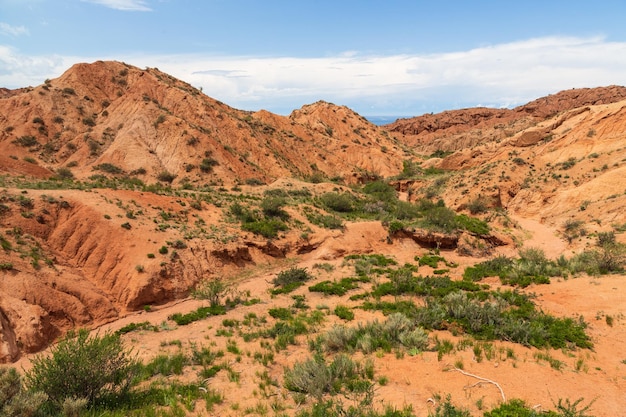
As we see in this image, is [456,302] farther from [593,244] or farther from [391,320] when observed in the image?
[593,244]

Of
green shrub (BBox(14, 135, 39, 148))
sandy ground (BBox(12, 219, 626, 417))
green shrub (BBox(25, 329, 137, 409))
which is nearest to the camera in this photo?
green shrub (BBox(25, 329, 137, 409))

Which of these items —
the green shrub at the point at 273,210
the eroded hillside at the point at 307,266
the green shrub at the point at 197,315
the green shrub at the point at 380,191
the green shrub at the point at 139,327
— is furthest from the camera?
the green shrub at the point at 380,191

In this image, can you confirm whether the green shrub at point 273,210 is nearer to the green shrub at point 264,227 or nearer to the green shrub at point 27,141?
the green shrub at point 264,227

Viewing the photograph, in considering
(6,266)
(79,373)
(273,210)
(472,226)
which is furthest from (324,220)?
(79,373)

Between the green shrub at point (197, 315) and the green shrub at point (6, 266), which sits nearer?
the green shrub at point (197, 315)

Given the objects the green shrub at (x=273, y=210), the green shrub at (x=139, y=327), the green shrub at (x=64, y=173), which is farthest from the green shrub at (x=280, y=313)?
the green shrub at (x=64, y=173)

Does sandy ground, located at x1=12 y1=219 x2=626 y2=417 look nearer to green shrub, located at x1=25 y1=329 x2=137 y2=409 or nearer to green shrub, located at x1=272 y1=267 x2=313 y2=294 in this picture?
green shrub, located at x1=25 y1=329 x2=137 y2=409

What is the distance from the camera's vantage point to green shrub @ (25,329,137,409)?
21.8 feet

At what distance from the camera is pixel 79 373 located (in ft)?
22.1

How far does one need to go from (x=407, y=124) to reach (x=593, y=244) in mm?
94718

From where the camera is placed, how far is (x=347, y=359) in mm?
8133

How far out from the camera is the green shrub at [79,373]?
6648mm

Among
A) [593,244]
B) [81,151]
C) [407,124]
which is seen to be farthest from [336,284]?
[407,124]

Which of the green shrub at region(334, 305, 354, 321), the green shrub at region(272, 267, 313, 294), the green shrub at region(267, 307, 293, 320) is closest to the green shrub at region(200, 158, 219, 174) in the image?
the green shrub at region(272, 267, 313, 294)
